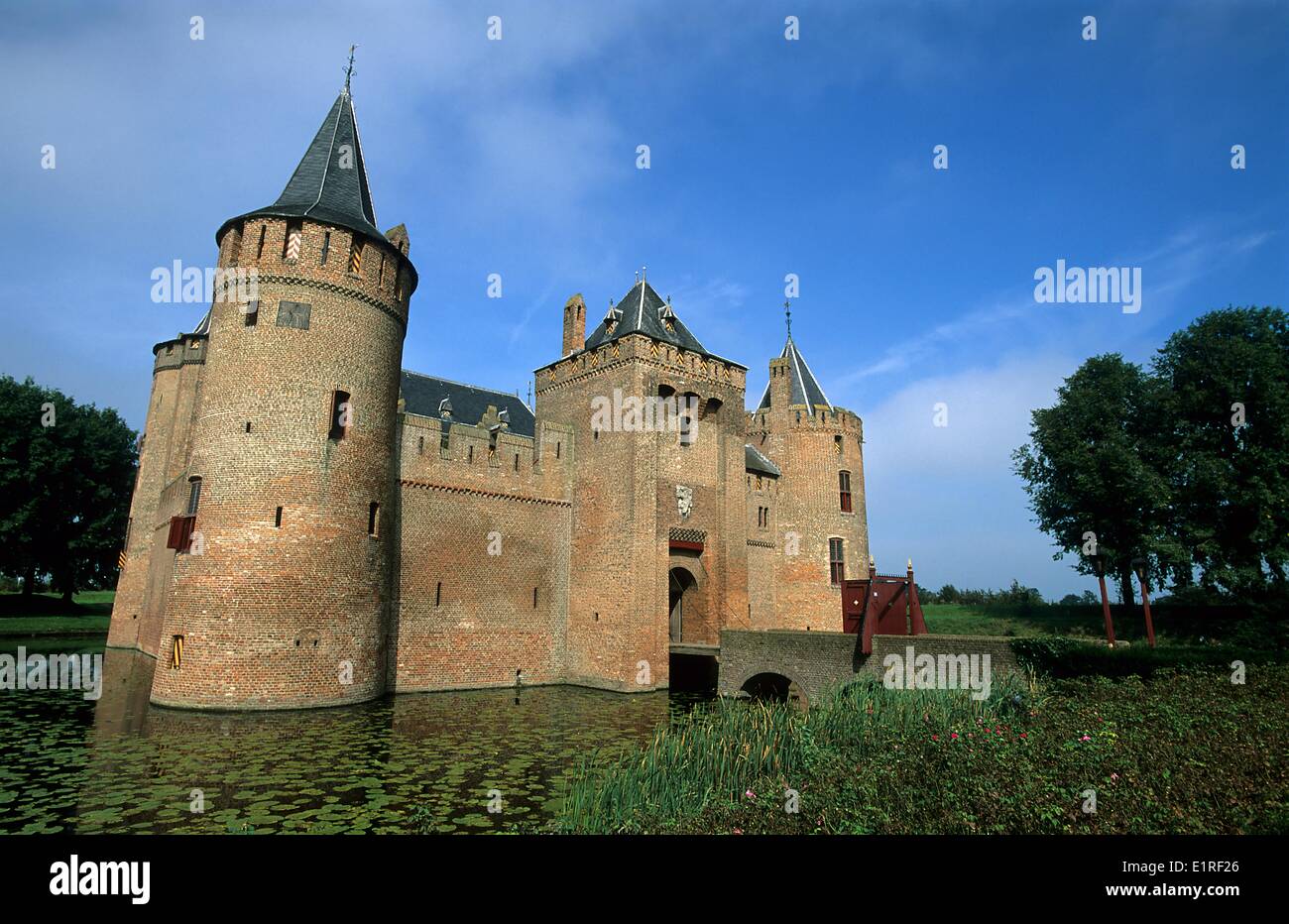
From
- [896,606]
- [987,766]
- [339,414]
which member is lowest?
[987,766]

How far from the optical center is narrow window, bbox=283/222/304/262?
51.0ft

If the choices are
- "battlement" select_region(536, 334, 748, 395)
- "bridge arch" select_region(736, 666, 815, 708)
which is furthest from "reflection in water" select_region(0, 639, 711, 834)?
"battlement" select_region(536, 334, 748, 395)

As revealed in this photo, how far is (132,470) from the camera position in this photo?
3294 centimetres

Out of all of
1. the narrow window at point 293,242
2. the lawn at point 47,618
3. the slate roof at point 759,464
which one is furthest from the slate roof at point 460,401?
the lawn at point 47,618

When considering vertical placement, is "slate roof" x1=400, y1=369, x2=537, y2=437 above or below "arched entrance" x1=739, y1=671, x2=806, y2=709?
above

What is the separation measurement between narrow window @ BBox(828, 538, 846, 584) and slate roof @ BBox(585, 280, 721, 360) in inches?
349

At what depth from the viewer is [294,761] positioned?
10.1m

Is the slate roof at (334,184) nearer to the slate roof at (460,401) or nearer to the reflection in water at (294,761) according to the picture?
the slate roof at (460,401)

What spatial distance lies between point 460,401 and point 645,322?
6692 millimetres

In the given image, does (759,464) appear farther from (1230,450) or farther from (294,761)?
(294,761)

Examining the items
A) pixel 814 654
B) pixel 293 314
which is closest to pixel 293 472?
pixel 293 314

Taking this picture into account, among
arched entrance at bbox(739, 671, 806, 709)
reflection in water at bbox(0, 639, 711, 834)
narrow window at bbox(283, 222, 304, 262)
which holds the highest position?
narrow window at bbox(283, 222, 304, 262)

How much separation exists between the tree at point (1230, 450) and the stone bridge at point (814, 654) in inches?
595

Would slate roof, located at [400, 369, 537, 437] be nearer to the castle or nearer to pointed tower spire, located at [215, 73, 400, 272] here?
the castle
